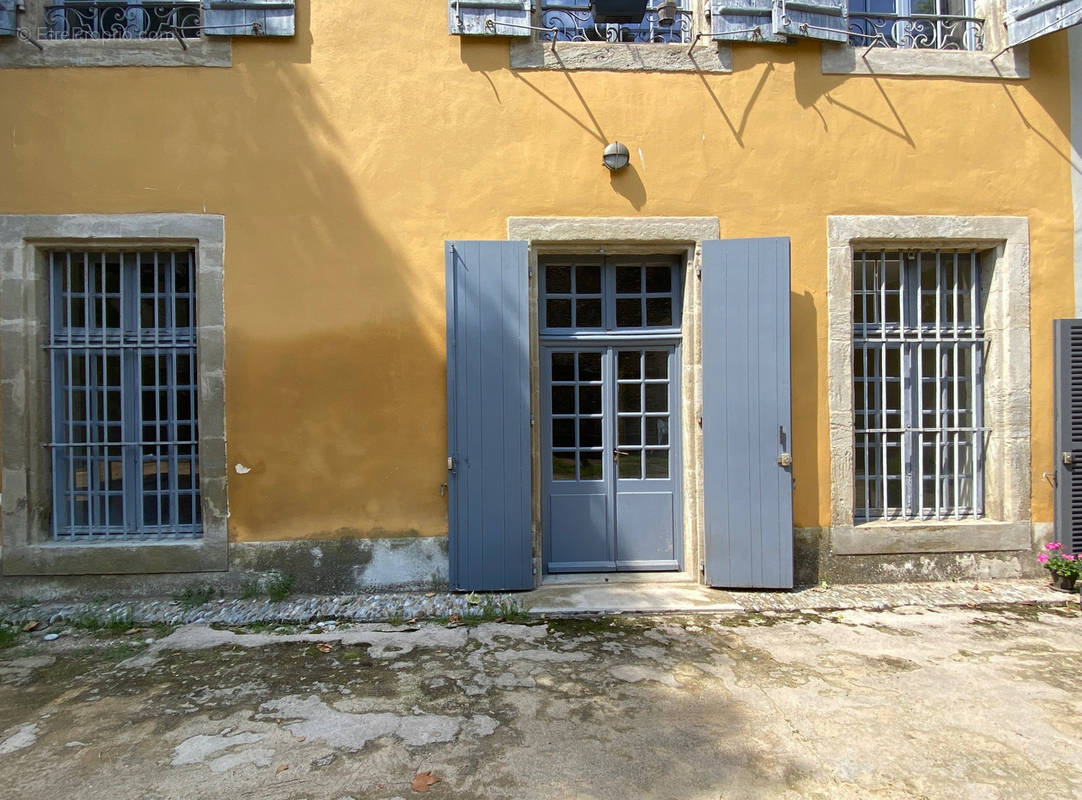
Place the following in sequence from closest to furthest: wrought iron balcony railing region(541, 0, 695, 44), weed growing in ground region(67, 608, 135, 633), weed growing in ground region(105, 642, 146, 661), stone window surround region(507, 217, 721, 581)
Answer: weed growing in ground region(105, 642, 146, 661) < weed growing in ground region(67, 608, 135, 633) < stone window surround region(507, 217, 721, 581) < wrought iron balcony railing region(541, 0, 695, 44)

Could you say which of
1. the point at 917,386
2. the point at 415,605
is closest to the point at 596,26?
the point at 917,386

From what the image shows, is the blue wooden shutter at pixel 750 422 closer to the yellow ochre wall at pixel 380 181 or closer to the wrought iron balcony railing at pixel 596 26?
the yellow ochre wall at pixel 380 181

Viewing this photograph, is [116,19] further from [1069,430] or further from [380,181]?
[1069,430]

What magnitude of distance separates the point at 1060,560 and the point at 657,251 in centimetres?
357

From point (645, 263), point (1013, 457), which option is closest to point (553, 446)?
point (645, 263)

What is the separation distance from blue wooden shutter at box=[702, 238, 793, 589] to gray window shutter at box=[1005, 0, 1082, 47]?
235cm

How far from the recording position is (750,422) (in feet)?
14.3

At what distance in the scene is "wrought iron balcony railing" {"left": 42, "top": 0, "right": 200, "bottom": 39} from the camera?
4.40m

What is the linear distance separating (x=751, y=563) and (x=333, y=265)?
358 cm

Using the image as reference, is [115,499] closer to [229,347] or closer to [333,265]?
[229,347]

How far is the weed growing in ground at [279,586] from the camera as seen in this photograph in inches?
169

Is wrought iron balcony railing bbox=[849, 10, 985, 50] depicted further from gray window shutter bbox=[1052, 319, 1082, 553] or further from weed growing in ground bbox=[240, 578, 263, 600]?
weed growing in ground bbox=[240, 578, 263, 600]

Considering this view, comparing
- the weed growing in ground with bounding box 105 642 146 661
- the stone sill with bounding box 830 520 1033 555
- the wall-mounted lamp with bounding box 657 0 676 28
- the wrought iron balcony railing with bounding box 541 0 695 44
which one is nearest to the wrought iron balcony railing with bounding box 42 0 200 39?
the wrought iron balcony railing with bounding box 541 0 695 44

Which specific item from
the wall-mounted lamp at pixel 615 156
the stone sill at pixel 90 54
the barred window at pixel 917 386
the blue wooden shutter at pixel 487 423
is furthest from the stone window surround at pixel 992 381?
the stone sill at pixel 90 54
